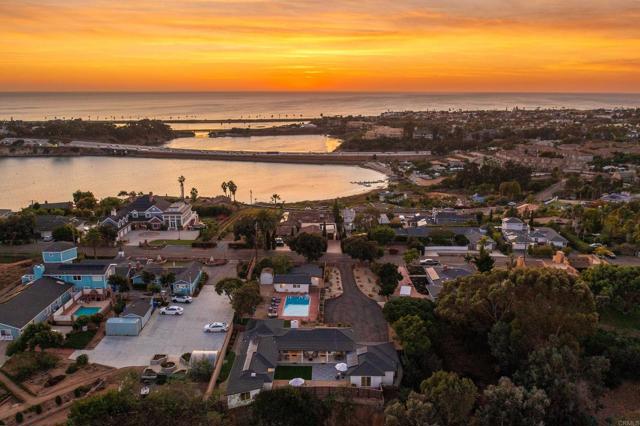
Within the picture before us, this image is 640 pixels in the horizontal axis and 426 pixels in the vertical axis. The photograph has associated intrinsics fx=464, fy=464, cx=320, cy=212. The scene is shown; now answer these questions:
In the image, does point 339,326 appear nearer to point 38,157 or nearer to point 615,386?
point 615,386

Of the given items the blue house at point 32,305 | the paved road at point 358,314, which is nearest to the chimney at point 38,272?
the blue house at point 32,305

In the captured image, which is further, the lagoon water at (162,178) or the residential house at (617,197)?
the lagoon water at (162,178)

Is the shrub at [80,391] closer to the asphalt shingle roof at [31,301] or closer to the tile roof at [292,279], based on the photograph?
the asphalt shingle roof at [31,301]

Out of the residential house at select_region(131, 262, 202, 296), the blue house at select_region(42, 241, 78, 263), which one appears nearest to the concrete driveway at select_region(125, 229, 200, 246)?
the blue house at select_region(42, 241, 78, 263)

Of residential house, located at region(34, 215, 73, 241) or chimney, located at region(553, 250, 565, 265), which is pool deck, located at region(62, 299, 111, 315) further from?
chimney, located at region(553, 250, 565, 265)

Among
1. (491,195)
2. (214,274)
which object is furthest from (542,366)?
(491,195)

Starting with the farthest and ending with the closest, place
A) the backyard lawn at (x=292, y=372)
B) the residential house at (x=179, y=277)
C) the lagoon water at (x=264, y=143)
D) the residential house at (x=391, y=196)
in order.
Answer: the lagoon water at (x=264, y=143) < the residential house at (x=391, y=196) < the residential house at (x=179, y=277) < the backyard lawn at (x=292, y=372)
